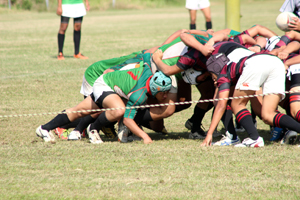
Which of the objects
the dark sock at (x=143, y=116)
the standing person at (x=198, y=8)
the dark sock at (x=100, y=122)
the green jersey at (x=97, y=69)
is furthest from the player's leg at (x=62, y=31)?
the dark sock at (x=143, y=116)

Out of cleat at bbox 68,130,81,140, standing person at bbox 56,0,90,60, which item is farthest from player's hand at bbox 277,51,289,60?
standing person at bbox 56,0,90,60

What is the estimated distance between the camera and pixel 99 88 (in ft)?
16.6

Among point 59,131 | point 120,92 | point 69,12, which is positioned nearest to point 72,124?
point 59,131

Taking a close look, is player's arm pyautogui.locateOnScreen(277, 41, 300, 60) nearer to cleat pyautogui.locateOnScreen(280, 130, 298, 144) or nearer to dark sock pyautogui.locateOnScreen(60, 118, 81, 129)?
cleat pyautogui.locateOnScreen(280, 130, 298, 144)

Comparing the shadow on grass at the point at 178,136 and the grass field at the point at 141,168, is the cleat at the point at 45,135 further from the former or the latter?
the shadow on grass at the point at 178,136

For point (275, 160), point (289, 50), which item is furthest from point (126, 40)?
point (275, 160)

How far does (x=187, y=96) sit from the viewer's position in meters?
5.50

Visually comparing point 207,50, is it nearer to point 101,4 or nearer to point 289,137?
point 289,137

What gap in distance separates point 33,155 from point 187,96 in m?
2.13

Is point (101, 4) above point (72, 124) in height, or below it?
above

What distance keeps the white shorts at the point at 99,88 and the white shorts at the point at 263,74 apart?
156 cm

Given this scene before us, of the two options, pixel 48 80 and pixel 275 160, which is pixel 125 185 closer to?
pixel 275 160

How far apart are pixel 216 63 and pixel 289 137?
1153 millimetres

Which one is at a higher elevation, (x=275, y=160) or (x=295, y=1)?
(x=295, y=1)
